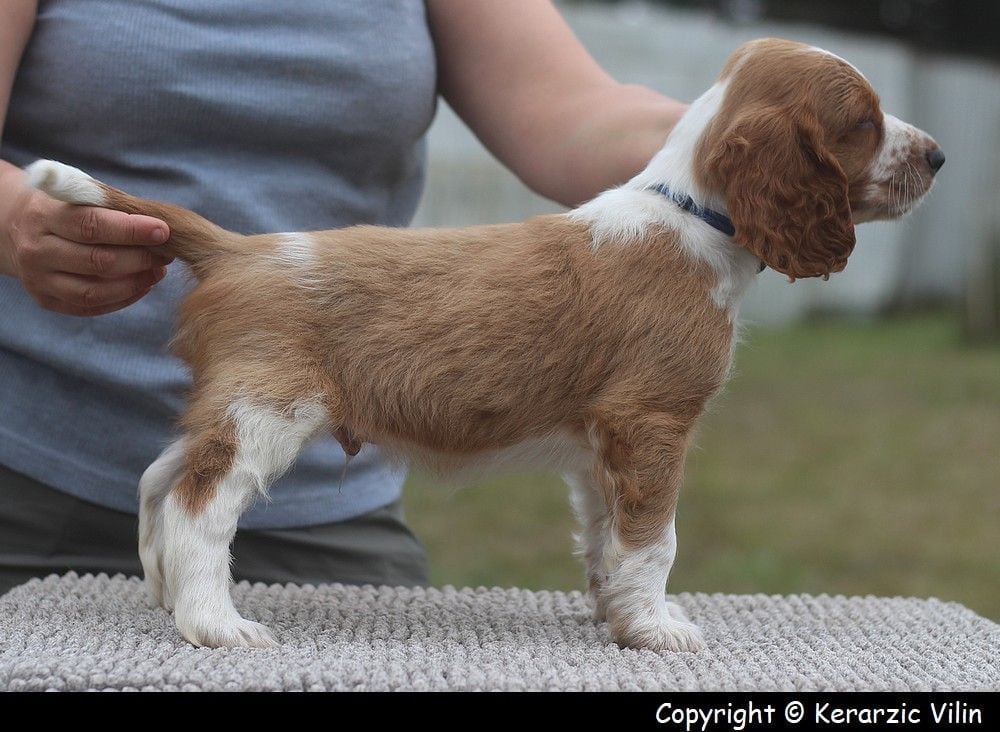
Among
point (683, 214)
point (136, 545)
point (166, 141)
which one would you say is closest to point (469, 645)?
point (683, 214)

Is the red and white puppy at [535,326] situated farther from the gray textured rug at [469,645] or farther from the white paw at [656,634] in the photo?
the gray textured rug at [469,645]

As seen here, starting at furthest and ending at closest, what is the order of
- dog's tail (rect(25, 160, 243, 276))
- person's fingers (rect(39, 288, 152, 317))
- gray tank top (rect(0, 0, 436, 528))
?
gray tank top (rect(0, 0, 436, 528)) → person's fingers (rect(39, 288, 152, 317)) → dog's tail (rect(25, 160, 243, 276))

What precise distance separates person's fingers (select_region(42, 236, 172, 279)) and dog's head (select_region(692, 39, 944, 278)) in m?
0.96

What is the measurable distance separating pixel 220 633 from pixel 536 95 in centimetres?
147

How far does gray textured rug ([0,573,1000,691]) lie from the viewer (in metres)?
1.78

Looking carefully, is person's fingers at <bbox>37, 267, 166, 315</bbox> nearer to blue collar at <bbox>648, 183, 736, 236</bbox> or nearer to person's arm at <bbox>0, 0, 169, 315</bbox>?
person's arm at <bbox>0, 0, 169, 315</bbox>

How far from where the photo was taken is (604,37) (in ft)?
41.2

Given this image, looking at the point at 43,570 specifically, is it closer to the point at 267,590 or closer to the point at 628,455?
the point at 267,590

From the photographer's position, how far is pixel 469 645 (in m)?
2.05

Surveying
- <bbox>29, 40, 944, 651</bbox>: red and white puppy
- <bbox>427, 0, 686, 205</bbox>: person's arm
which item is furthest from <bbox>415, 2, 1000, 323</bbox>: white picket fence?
<bbox>29, 40, 944, 651</bbox>: red and white puppy

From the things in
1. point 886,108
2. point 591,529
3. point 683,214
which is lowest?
point 886,108

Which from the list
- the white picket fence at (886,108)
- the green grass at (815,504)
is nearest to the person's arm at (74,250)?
the green grass at (815,504)

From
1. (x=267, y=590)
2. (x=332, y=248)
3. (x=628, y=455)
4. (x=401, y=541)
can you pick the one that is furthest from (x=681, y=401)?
(x=401, y=541)

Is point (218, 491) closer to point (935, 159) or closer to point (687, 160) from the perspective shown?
point (687, 160)
